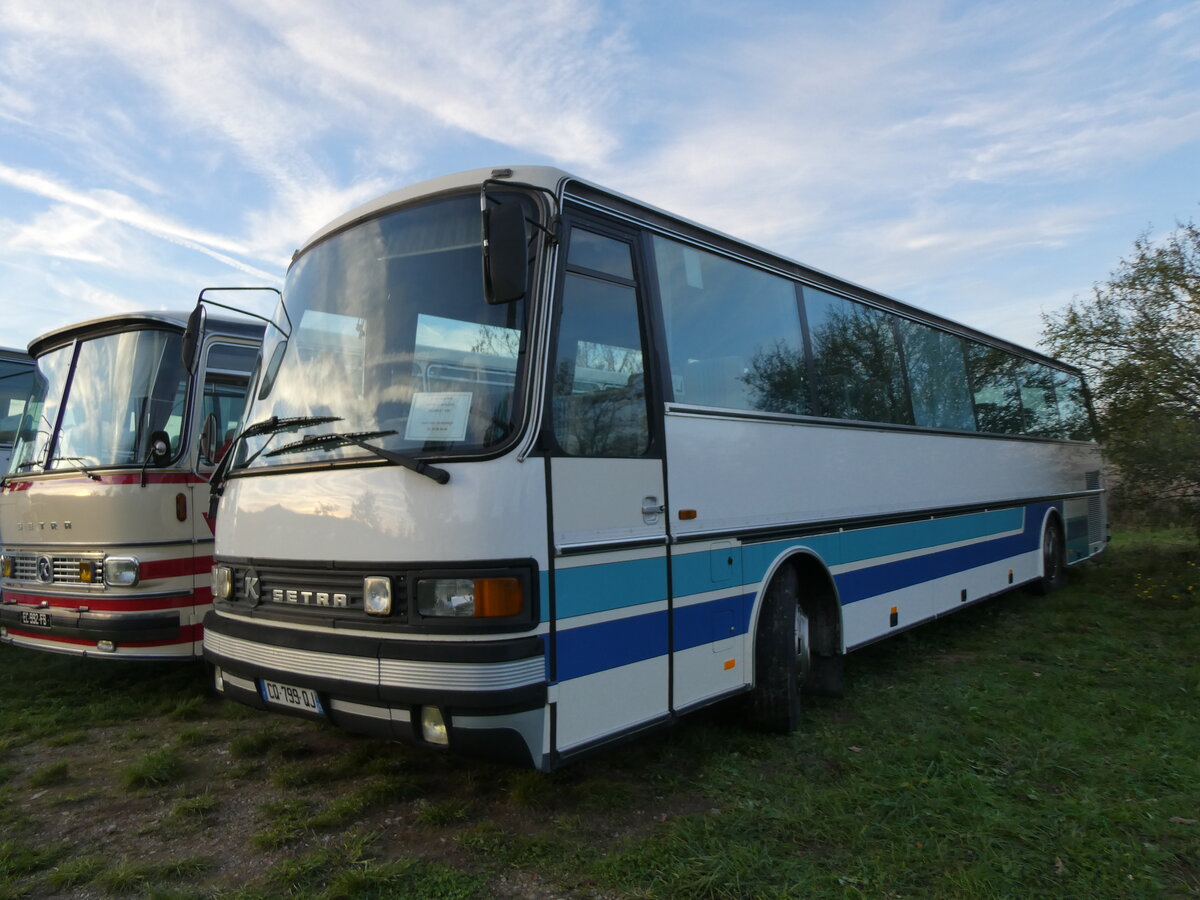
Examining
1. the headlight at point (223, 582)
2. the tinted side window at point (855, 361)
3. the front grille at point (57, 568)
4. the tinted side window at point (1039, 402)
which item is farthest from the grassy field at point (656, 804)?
the tinted side window at point (1039, 402)

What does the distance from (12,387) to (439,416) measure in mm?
7792

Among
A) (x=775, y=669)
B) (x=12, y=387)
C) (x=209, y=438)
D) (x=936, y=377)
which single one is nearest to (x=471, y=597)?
(x=775, y=669)

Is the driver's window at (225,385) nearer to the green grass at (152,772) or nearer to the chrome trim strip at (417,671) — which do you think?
the green grass at (152,772)

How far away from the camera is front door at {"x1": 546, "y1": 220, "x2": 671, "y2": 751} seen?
374 cm

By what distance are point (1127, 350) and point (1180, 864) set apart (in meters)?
10.0

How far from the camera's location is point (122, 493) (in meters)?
5.98

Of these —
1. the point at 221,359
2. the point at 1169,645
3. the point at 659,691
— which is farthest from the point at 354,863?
the point at 1169,645

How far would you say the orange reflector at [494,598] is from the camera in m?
3.46

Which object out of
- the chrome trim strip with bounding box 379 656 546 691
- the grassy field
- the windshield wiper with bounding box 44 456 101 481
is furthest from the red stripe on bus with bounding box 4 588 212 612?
the chrome trim strip with bounding box 379 656 546 691

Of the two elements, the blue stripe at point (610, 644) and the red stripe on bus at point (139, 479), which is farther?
the red stripe on bus at point (139, 479)

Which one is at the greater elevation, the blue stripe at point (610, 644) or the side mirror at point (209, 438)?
the side mirror at point (209, 438)

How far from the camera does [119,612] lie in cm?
593

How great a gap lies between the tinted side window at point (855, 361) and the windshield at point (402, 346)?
3.16 metres

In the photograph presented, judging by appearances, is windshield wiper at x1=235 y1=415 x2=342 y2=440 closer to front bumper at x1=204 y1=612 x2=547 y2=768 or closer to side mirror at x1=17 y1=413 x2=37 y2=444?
front bumper at x1=204 y1=612 x2=547 y2=768
